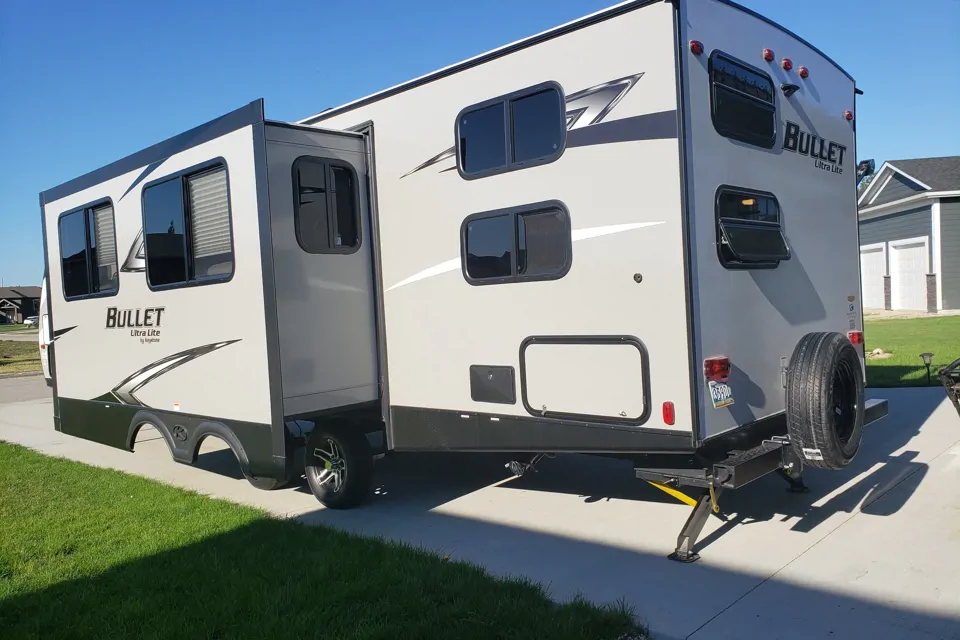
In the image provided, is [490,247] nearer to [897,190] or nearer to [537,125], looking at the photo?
[537,125]

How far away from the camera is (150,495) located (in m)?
6.48

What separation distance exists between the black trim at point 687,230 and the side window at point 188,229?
338cm

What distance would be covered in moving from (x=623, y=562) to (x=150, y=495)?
4239mm

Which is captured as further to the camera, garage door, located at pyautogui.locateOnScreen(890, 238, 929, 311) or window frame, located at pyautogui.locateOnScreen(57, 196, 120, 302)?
garage door, located at pyautogui.locateOnScreen(890, 238, 929, 311)

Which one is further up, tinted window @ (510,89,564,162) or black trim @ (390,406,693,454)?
tinted window @ (510,89,564,162)

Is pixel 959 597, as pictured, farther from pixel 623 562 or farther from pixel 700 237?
pixel 700 237

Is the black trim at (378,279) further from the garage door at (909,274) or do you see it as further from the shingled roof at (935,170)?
the garage door at (909,274)

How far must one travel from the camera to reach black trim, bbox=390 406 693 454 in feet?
13.9

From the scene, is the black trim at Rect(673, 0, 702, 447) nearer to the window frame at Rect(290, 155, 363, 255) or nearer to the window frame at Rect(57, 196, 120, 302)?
the window frame at Rect(290, 155, 363, 255)

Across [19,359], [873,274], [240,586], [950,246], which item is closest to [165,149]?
[240,586]

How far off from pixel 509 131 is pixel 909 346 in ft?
36.6

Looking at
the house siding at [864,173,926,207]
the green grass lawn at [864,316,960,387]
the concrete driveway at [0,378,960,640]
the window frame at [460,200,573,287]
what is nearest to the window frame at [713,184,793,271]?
the window frame at [460,200,573,287]

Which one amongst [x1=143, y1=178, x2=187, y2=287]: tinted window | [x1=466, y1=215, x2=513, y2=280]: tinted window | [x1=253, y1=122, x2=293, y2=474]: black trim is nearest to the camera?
[x1=466, y1=215, x2=513, y2=280]: tinted window

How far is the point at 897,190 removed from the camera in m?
22.9
